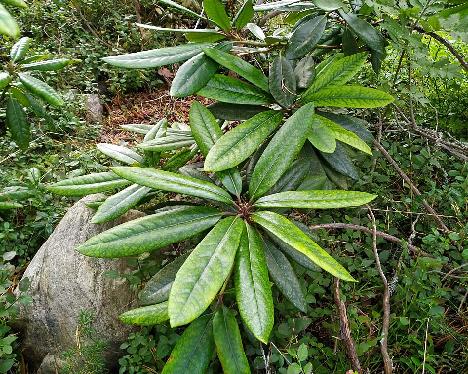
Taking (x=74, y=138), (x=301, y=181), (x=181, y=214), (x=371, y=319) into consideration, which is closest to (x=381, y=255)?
(x=371, y=319)

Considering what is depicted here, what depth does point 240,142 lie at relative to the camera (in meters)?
1.17

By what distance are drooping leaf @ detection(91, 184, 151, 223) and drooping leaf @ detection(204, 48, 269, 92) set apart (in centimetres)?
49

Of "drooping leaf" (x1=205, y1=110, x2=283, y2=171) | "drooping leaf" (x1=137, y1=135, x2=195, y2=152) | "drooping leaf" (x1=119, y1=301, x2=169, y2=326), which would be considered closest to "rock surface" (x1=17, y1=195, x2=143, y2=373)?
"drooping leaf" (x1=137, y1=135, x2=195, y2=152)

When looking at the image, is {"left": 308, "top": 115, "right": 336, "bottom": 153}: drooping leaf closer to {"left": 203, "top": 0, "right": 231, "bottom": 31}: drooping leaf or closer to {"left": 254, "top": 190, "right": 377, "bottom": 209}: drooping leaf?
{"left": 254, "top": 190, "right": 377, "bottom": 209}: drooping leaf

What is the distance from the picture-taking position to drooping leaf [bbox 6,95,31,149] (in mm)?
1989

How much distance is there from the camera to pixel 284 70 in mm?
1375

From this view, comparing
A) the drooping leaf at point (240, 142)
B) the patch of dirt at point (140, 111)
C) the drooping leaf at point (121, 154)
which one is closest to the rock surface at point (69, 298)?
the drooping leaf at point (121, 154)

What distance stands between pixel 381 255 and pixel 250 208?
0.80 meters

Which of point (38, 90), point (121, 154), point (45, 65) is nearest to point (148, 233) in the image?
point (121, 154)

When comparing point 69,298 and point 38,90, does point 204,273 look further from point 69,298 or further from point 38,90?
point 38,90

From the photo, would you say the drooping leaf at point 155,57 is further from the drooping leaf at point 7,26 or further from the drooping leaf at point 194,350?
the drooping leaf at point 194,350

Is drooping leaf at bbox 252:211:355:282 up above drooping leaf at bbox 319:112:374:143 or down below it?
above

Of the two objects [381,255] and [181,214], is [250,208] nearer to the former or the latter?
[181,214]

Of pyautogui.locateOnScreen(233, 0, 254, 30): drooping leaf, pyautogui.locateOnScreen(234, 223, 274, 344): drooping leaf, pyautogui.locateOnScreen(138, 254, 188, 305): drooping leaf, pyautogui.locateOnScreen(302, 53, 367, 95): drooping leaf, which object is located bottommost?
pyautogui.locateOnScreen(138, 254, 188, 305): drooping leaf
